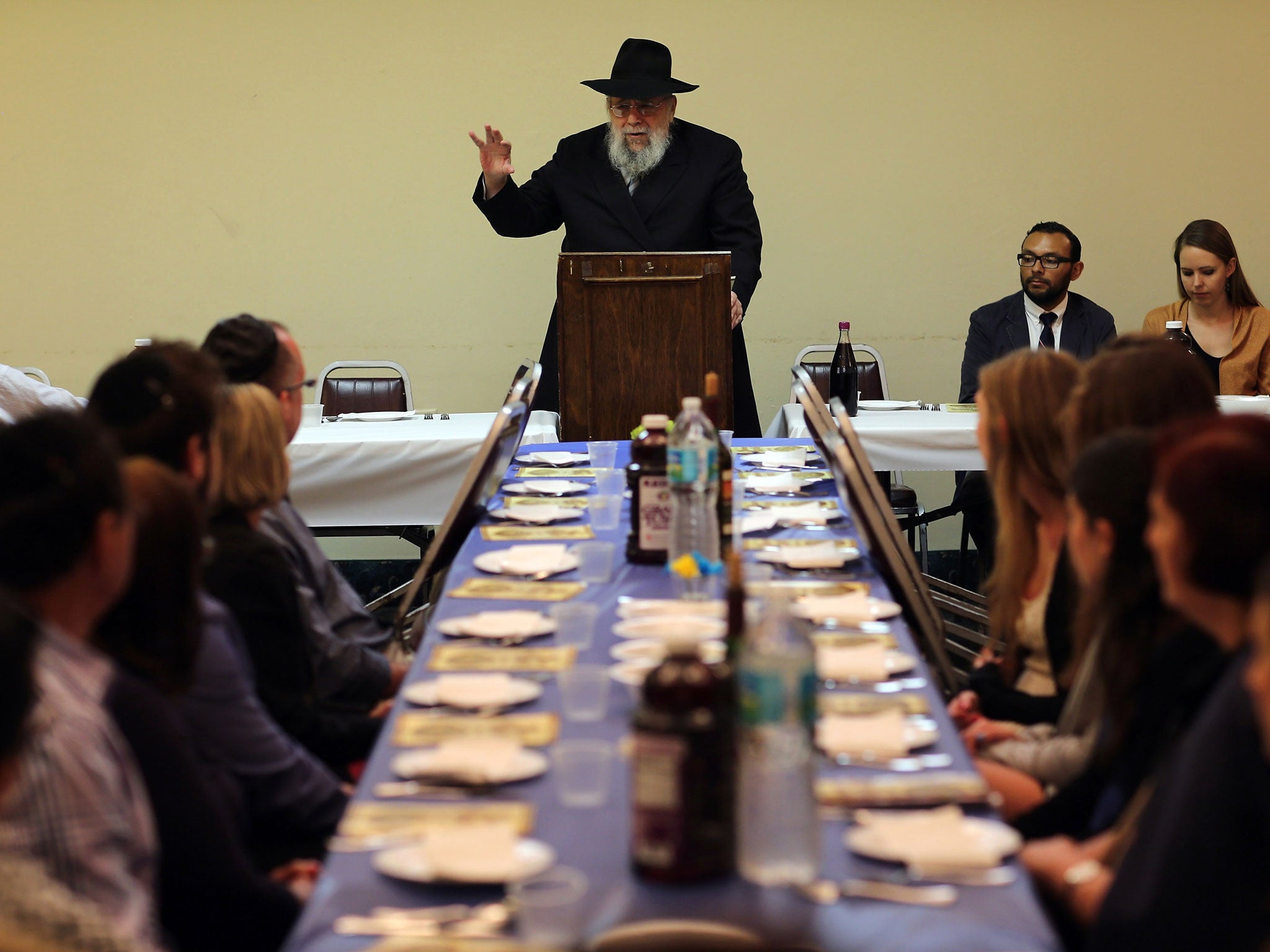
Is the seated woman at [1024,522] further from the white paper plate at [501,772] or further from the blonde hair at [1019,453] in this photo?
the white paper plate at [501,772]

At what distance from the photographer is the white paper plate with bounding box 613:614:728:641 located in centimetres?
197

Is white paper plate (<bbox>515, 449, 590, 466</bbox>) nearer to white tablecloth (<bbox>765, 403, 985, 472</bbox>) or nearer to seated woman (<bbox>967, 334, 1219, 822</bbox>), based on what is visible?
white tablecloth (<bbox>765, 403, 985, 472</bbox>)

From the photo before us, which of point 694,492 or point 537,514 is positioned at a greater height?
point 694,492

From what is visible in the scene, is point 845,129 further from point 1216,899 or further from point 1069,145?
point 1216,899

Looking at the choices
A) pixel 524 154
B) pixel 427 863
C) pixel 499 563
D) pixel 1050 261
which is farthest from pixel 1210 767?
pixel 524 154

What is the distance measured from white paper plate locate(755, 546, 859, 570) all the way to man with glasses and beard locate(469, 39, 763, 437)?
2165 millimetres

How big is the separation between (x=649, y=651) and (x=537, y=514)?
111 centimetres

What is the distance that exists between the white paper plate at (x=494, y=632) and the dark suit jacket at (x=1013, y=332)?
339 centimetres

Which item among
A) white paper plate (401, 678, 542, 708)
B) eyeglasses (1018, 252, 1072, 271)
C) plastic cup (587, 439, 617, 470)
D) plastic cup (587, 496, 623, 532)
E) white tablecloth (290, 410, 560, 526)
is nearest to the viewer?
white paper plate (401, 678, 542, 708)

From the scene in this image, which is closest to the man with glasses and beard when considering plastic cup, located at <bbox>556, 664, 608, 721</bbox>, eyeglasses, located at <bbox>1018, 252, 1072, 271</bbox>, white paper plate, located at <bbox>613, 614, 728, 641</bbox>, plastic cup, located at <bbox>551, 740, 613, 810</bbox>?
eyeglasses, located at <bbox>1018, 252, 1072, 271</bbox>

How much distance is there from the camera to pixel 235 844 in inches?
55.3

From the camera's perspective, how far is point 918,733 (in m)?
1.59

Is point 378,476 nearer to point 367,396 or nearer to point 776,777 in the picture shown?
point 367,396

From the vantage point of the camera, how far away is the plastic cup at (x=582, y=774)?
54.7 inches
